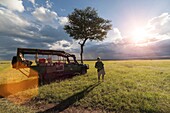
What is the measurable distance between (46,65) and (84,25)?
59.2 feet

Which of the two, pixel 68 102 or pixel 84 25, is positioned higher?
pixel 84 25

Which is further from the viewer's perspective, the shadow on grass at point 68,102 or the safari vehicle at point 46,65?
the safari vehicle at point 46,65

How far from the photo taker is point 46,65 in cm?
1609

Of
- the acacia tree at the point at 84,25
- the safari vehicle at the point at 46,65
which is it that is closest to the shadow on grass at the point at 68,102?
the safari vehicle at the point at 46,65

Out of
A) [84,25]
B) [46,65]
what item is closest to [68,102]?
[46,65]

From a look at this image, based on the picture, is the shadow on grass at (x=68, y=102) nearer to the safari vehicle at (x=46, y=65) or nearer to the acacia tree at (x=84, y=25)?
the safari vehicle at (x=46, y=65)

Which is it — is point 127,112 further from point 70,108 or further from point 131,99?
point 70,108

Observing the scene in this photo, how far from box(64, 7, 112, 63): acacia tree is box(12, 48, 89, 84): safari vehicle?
1413 cm

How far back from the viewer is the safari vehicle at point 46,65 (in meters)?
14.8

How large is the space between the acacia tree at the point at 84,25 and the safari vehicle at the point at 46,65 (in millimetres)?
14132

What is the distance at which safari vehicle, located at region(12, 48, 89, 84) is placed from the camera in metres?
14.8

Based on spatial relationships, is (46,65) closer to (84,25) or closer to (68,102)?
(68,102)

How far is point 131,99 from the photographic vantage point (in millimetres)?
9844

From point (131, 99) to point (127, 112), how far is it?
1677 mm
